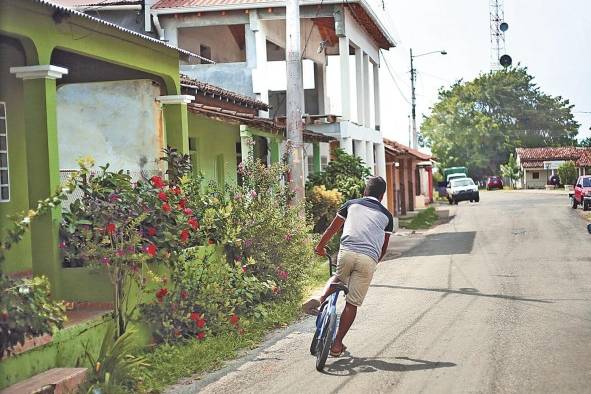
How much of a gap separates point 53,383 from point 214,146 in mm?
13991

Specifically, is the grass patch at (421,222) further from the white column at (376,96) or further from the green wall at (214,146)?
the green wall at (214,146)

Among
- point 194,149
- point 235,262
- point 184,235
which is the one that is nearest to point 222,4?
point 194,149

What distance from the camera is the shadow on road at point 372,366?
28.6ft

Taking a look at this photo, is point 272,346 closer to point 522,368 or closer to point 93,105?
point 522,368

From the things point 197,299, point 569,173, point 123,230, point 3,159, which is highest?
point 3,159

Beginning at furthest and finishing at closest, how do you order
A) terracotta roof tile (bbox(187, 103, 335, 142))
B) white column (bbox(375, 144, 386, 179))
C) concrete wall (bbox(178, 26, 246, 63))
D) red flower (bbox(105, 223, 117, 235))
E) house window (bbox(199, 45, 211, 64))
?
white column (bbox(375, 144, 386, 179)) < house window (bbox(199, 45, 211, 64)) < concrete wall (bbox(178, 26, 246, 63)) < terracotta roof tile (bbox(187, 103, 335, 142)) < red flower (bbox(105, 223, 117, 235))

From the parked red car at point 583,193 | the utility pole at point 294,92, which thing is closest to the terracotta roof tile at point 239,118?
the utility pole at point 294,92

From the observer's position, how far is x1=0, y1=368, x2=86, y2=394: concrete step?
23.5ft

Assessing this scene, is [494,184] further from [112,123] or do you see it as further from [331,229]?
[331,229]

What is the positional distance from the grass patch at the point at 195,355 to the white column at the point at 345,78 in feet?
54.1

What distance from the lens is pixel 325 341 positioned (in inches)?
351

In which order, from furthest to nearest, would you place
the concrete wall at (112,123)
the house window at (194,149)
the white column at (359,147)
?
the white column at (359,147) < the house window at (194,149) < the concrete wall at (112,123)

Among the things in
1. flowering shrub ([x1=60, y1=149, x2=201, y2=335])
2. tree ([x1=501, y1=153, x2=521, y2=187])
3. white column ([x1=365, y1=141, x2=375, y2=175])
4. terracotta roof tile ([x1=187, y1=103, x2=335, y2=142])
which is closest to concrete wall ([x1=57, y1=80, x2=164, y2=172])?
terracotta roof tile ([x1=187, y1=103, x2=335, y2=142])

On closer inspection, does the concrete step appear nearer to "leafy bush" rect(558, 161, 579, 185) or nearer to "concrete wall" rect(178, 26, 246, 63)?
"concrete wall" rect(178, 26, 246, 63)
